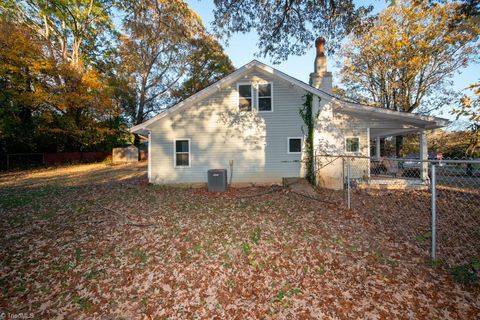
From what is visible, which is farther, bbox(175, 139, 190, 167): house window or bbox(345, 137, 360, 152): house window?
bbox(175, 139, 190, 167): house window

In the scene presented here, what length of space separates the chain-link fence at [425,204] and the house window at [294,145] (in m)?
1.08

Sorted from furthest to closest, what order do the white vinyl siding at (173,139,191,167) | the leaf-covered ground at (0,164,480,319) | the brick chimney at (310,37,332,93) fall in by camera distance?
1. the white vinyl siding at (173,139,191,167)
2. the brick chimney at (310,37,332,93)
3. the leaf-covered ground at (0,164,480,319)

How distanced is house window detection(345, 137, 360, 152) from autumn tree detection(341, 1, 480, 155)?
30.7ft

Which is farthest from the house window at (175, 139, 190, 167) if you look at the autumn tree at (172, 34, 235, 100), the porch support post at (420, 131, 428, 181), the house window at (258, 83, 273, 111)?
the autumn tree at (172, 34, 235, 100)

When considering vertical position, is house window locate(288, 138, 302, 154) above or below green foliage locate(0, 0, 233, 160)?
below

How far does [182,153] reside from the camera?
35.9 feet

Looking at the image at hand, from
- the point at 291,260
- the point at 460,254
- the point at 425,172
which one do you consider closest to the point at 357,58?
the point at 425,172

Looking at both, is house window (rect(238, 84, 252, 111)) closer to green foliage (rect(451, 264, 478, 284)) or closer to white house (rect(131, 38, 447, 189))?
white house (rect(131, 38, 447, 189))

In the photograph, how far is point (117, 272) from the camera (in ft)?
12.5

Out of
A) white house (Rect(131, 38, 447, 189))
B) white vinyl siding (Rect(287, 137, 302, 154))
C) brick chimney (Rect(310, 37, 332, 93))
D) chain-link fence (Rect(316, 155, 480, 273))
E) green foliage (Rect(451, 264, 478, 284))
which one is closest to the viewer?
green foliage (Rect(451, 264, 478, 284))

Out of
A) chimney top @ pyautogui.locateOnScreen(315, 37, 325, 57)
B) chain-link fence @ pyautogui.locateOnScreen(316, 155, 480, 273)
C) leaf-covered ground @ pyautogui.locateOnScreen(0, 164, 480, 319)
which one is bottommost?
leaf-covered ground @ pyautogui.locateOnScreen(0, 164, 480, 319)

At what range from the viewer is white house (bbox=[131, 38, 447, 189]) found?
1030 centimetres

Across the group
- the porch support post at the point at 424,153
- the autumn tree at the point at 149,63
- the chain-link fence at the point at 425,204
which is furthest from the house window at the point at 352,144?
the autumn tree at the point at 149,63

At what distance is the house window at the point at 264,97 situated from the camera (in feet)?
34.4
